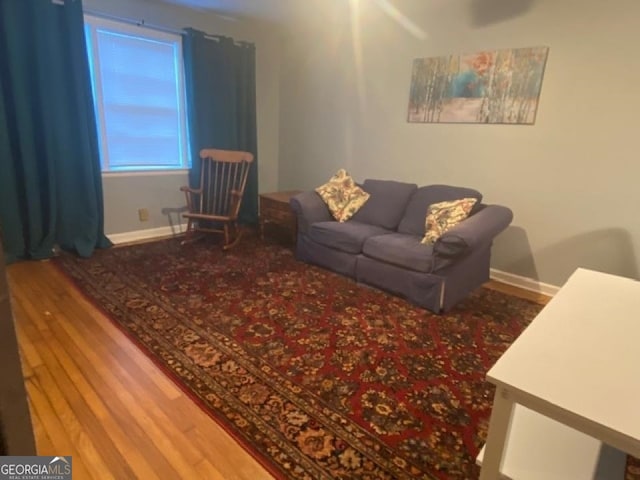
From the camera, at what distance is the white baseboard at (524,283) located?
2996mm

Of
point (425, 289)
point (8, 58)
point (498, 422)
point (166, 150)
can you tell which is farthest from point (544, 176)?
point (8, 58)

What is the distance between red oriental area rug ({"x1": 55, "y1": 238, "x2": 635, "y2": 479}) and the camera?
4.70 ft

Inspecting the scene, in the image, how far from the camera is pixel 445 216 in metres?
2.84

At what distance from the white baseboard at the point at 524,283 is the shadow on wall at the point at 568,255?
33mm

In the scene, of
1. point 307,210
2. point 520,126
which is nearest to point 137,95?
point 307,210

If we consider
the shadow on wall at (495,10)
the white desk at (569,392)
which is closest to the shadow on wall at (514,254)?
the shadow on wall at (495,10)

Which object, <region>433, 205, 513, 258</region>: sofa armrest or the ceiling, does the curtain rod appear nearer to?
the ceiling

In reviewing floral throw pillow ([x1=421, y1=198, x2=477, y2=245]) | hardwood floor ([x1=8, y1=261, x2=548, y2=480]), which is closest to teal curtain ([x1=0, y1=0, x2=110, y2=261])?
hardwood floor ([x1=8, y1=261, x2=548, y2=480])

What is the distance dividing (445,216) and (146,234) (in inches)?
118

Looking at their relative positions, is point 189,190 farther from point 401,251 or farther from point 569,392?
point 569,392

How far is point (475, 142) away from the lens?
317cm

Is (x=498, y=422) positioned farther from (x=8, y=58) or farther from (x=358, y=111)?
(x=8, y=58)

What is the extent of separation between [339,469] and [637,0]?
319 centimetres

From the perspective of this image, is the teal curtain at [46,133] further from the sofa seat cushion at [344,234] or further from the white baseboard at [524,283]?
the white baseboard at [524,283]
